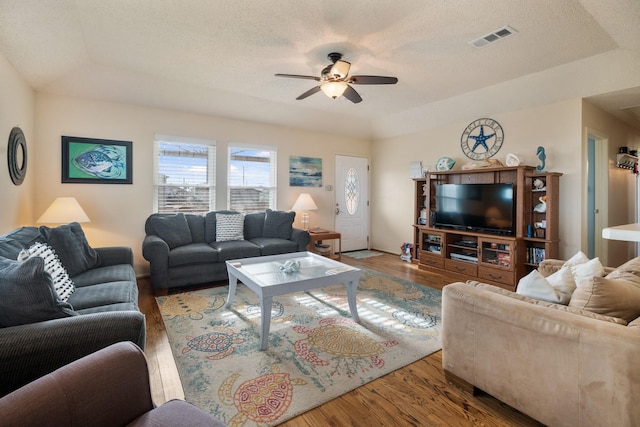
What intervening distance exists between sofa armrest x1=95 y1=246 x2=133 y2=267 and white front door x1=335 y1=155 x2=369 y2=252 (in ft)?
12.7

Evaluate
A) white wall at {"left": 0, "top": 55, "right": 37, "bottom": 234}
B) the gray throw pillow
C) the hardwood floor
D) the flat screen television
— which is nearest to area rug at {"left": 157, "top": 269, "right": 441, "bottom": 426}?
the hardwood floor

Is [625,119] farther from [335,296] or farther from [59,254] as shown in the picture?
[59,254]

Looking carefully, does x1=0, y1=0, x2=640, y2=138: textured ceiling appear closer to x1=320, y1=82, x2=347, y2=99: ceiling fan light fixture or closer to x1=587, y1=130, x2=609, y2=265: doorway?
x1=320, y1=82, x2=347, y2=99: ceiling fan light fixture

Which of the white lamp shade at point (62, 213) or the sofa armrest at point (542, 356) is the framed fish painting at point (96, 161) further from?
the sofa armrest at point (542, 356)

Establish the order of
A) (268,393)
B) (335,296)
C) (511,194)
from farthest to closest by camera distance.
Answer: (511,194), (335,296), (268,393)

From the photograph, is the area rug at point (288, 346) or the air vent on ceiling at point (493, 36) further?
the air vent on ceiling at point (493, 36)

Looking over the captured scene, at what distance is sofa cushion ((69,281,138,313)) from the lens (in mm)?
1987

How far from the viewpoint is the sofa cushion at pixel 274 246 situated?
422 centimetres

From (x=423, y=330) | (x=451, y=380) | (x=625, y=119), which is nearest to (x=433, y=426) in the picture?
(x=451, y=380)

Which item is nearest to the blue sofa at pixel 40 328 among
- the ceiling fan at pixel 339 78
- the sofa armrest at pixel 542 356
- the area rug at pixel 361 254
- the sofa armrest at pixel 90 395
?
the sofa armrest at pixel 90 395

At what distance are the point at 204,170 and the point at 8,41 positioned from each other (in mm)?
2516

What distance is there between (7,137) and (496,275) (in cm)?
563

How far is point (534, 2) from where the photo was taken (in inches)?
90.7

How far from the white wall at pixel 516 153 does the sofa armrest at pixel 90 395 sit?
185 inches
